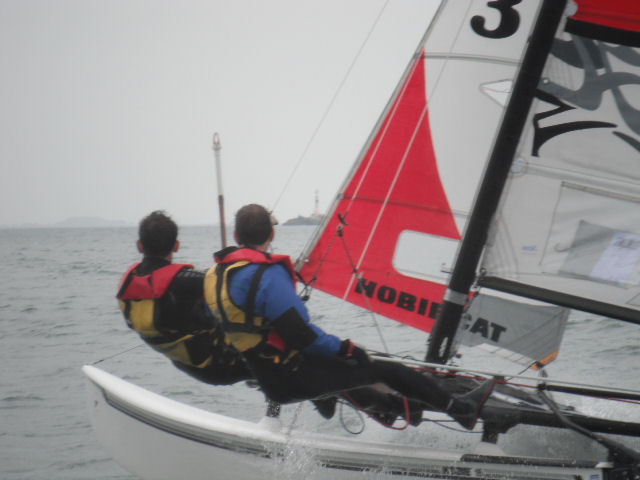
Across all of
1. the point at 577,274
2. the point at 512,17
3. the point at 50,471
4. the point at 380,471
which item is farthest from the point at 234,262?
the point at 50,471

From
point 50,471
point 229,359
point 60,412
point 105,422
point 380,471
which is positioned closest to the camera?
point 380,471

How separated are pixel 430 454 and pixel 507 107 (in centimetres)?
155

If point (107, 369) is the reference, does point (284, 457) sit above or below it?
above

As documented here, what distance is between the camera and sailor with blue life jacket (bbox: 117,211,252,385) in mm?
2461

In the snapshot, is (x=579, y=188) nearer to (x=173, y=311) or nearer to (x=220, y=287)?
(x=220, y=287)

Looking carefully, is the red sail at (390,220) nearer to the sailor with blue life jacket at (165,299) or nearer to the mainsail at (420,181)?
the mainsail at (420,181)

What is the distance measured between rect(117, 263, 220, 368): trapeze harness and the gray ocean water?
1.23 meters

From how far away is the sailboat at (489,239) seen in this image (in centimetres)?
260

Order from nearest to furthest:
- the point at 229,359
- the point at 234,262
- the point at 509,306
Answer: the point at 234,262 < the point at 229,359 < the point at 509,306

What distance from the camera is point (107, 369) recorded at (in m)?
6.15

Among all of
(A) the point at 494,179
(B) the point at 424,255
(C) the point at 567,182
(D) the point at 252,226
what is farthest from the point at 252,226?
(C) the point at 567,182

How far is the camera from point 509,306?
3252 mm

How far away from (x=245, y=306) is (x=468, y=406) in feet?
3.45

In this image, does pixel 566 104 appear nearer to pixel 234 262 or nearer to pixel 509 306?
pixel 509 306
